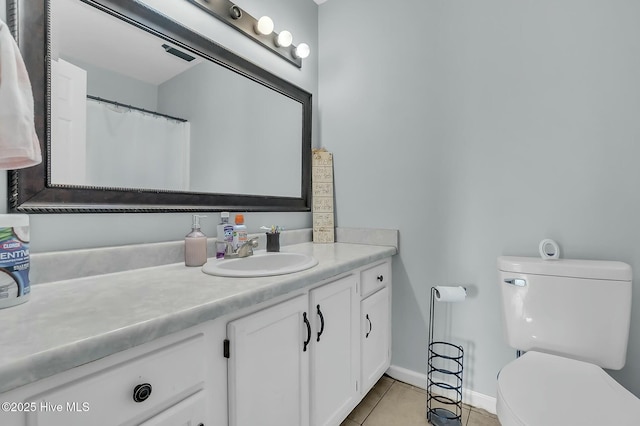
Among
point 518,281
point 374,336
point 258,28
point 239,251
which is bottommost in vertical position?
point 374,336

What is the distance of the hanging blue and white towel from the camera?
0.65 meters

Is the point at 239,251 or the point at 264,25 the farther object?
the point at 264,25

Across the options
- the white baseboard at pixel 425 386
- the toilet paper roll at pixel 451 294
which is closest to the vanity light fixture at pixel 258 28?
the toilet paper roll at pixel 451 294

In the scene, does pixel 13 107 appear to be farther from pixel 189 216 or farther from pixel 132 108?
pixel 189 216

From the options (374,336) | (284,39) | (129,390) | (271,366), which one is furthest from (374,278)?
(284,39)

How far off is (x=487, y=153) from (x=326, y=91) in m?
1.11

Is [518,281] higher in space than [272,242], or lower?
lower

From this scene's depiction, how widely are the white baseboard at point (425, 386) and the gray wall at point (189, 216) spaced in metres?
1.06

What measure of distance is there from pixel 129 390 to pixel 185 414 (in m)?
0.16

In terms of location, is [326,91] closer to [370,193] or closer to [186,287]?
[370,193]

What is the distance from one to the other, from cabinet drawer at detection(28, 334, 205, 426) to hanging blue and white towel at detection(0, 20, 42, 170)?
0.54m

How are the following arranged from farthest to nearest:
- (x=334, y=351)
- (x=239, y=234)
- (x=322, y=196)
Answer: (x=322, y=196)
(x=239, y=234)
(x=334, y=351)

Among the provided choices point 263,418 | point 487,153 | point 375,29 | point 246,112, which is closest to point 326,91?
point 375,29

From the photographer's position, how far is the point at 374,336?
1.55 meters
